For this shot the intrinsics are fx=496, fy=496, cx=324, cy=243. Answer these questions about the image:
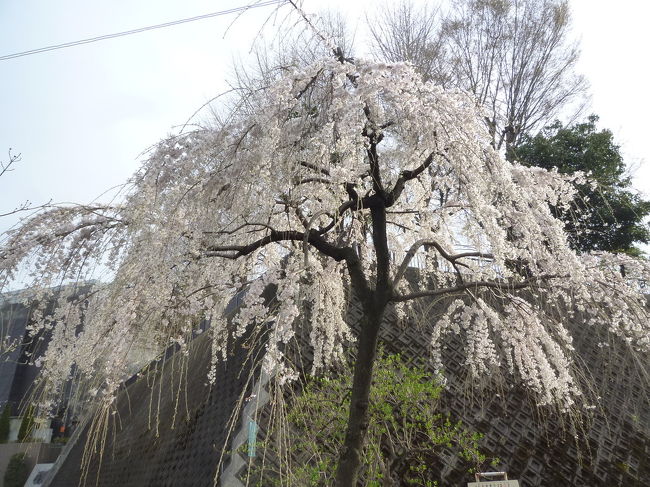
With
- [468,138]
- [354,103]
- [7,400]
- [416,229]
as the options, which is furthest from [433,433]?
[7,400]

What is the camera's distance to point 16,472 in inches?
498

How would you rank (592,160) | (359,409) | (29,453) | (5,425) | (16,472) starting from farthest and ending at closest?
(5,425)
(29,453)
(16,472)
(592,160)
(359,409)

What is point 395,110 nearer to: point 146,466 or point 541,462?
point 541,462

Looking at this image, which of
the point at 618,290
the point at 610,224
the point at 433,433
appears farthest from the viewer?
the point at 610,224

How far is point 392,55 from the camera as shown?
927 cm

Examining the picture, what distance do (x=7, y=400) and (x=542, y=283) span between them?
789 inches

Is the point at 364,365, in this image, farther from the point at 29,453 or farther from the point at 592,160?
the point at 29,453

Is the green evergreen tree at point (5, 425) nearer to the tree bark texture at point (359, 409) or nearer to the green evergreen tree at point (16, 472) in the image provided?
the green evergreen tree at point (16, 472)

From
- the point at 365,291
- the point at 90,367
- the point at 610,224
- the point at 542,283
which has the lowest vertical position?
the point at 90,367

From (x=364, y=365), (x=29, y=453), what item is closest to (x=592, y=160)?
(x=364, y=365)

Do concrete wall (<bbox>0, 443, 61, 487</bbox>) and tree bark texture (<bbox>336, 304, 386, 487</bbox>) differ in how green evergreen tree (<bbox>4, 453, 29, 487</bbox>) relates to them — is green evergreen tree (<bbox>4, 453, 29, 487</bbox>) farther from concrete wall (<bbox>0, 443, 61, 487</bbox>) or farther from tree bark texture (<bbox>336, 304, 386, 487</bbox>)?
tree bark texture (<bbox>336, 304, 386, 487</bbox>)

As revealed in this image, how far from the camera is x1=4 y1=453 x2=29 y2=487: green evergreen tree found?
12562 millimetres

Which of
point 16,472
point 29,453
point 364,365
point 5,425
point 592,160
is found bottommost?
point 16,472

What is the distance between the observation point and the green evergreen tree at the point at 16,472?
495 inches
